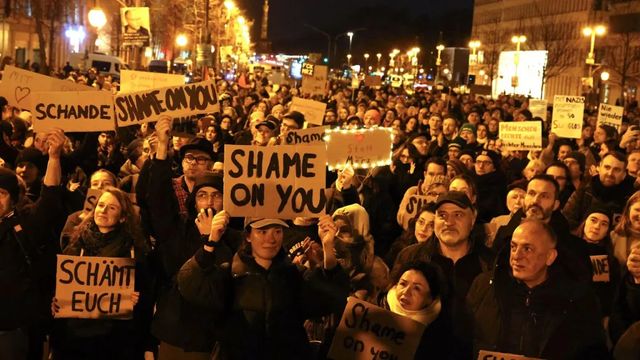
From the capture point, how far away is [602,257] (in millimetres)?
6219

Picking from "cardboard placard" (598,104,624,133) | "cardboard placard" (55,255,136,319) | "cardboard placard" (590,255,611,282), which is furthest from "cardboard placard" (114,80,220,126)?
"cardboard placard" (598,104,624,133)

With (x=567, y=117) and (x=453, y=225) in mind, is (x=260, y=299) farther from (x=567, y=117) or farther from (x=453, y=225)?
(x=567, y=117)

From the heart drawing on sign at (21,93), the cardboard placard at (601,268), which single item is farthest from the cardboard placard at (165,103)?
the cardboard placard at (601,268)

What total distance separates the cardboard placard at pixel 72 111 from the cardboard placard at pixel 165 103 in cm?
A: 14

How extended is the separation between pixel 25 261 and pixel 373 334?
2.24m

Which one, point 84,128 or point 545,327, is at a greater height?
point 84,128

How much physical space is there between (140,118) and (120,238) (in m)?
2.55

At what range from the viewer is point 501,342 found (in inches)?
179

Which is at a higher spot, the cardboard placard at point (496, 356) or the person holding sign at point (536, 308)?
the person holding sign at point (536, 308)

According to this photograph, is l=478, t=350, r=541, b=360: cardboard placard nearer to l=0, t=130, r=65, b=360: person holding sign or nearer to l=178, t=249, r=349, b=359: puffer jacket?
l=178, t=249, r=349, b=359: puffer jacket

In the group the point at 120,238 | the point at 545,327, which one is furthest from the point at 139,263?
the point at 545,327

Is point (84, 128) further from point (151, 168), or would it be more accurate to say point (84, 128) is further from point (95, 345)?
point (95, 345)

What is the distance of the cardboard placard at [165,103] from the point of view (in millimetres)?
7719

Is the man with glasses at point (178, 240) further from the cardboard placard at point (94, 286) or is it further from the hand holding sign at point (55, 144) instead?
the hand holding sign at point (55, 144)
